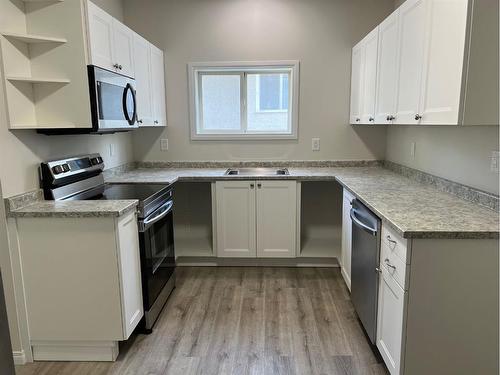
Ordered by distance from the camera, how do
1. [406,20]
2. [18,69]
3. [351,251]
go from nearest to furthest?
[18,69]
[406,20]
[351,251]

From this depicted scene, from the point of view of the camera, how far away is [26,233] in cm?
196

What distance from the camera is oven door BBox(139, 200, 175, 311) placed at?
7.48 ft

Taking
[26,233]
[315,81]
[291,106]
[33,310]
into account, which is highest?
[315,81]

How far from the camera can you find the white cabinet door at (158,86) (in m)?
3.33

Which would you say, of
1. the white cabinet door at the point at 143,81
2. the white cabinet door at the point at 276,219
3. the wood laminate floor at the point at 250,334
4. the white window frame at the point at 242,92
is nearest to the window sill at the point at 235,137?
the white window frame at the point at 242,92

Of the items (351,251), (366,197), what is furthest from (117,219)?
(351,251)

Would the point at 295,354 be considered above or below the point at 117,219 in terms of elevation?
below

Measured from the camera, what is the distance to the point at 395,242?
168 centimetres

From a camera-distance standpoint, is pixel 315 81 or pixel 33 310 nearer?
pixel 33 310

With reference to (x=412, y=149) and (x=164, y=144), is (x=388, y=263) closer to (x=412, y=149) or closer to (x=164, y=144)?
(x=412, y=149)

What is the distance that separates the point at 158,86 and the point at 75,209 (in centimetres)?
186

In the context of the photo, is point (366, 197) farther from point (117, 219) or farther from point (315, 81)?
point (315, 81)

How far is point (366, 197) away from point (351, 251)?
1.85ft

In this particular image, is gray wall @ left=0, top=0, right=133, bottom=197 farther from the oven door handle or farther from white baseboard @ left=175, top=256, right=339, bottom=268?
white baseboard @ left=175, top=256, right=339, bottom=268
